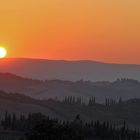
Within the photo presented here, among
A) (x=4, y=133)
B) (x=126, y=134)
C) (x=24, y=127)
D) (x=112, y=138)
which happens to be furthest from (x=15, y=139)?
(x=126, y=134)

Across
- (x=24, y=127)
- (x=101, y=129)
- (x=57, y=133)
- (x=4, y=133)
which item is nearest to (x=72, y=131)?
(x=57, y=133)

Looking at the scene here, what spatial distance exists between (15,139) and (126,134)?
6135 centimetres

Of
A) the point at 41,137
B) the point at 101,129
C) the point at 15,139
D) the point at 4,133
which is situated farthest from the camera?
the point at 101,129

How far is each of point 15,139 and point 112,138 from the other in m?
48.2

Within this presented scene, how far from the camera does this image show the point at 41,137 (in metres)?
74.6

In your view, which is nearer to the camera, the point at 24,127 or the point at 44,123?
the point at 44,123

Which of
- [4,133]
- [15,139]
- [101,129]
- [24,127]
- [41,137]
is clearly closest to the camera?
[41,137]

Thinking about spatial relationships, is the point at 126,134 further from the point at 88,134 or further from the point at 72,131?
A: the point at 72,131

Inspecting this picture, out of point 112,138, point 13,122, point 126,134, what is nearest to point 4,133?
point 13,122

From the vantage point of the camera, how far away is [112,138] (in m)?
173

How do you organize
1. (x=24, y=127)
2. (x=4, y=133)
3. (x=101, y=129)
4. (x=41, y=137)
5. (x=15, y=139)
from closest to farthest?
(x=41, y=137) → (x=15, y=139) → (x=4, y=133) → (x=24, y=127) → (x=101, y=129)

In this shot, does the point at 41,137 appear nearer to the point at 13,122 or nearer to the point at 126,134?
the point at 13,122

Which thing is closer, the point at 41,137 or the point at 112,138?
the point at 41,137

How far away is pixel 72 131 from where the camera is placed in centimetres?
7588
